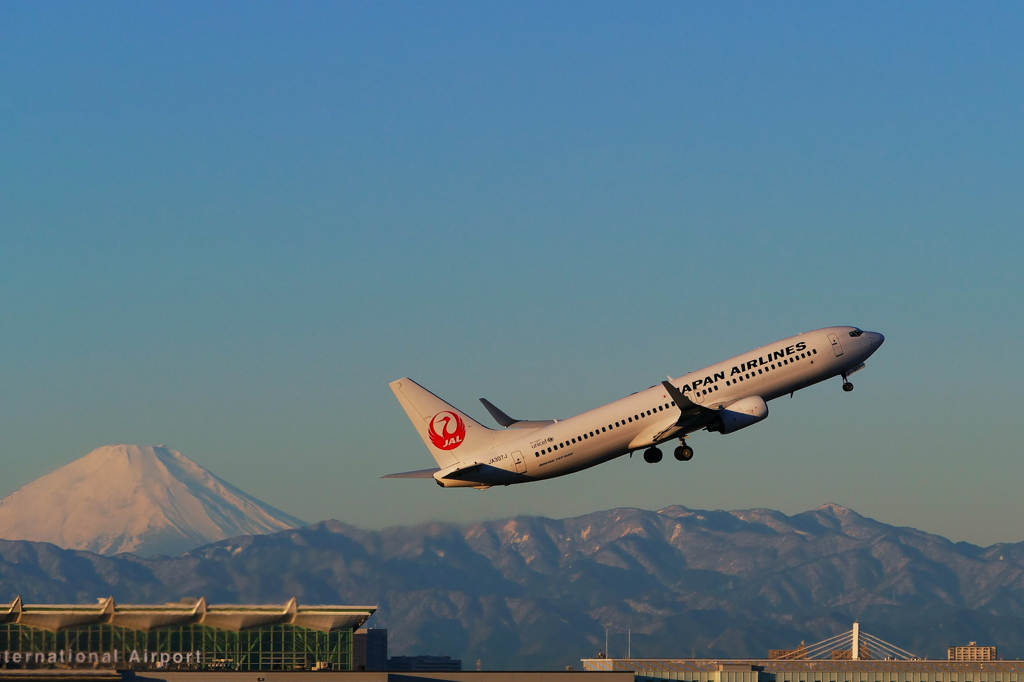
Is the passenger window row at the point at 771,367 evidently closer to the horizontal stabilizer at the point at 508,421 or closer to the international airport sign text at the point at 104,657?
the horizontal stabilizer at the point at 508,421

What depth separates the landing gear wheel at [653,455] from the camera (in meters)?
94.4

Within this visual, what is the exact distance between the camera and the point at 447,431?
92.4 meters

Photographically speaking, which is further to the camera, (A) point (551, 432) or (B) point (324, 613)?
(B) point (324, 613)

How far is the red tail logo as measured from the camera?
9206 cm

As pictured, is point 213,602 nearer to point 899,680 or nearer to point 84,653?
point 84,653

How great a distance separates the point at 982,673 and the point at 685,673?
112 ft

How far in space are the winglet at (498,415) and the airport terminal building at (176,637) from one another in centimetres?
1619

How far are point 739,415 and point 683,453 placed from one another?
15.1ft

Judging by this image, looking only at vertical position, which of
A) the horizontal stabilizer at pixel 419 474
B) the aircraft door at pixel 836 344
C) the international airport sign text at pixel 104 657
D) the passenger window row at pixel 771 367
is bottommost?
the international airport sign text at pixel 104 657

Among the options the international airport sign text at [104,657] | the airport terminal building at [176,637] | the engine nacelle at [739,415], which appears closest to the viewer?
the engine nacelle at [739,415]

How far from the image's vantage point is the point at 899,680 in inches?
5733

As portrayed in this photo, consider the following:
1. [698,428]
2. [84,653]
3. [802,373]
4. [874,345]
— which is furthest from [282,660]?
[874,345]

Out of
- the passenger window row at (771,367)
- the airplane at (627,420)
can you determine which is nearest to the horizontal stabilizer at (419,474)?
the airplane at (627,420)

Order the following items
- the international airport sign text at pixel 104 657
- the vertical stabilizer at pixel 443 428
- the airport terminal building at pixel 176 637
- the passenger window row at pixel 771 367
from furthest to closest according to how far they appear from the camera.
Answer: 1. the airport terminal building at pixel 176 637
2. the international airport sign text at pixel 104 657
3. the passenger window row at pixel 771 367
4. the vertical stabilizer at pixel 443 428
